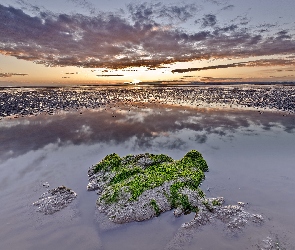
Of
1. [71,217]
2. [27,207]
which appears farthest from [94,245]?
[27,207]

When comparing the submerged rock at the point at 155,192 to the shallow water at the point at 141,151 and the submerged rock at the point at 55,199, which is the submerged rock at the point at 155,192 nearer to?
the shallow water at the point at 141,151

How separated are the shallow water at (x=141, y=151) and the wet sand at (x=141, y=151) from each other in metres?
0.03

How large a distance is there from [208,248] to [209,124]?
1443 centimetres

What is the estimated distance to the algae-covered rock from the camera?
7.39 metres

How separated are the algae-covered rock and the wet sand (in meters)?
0.39

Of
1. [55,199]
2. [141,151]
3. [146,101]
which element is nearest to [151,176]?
[55,199]

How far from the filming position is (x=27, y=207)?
25.0 ft

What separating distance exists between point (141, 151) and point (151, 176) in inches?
160

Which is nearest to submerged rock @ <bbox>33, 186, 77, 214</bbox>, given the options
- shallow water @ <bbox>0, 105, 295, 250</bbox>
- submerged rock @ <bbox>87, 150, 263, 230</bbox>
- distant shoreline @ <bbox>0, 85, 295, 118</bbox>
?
shallow water @ <bbox>0, 105, 295, 250</bbox>

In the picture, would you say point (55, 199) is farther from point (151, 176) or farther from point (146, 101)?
point (146, 101)

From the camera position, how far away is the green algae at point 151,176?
7926mm

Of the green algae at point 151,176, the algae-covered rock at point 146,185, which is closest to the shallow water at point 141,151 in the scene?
the algae-covered rock at point 146,185

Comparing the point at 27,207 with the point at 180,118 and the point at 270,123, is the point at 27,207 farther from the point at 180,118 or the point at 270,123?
the point at 270,123

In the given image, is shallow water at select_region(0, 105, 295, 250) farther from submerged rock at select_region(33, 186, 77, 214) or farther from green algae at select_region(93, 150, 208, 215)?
green algae at select_region(93, 150, 208, 215)
